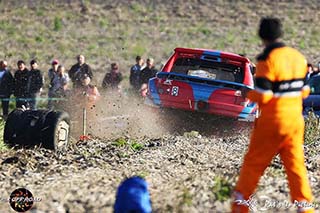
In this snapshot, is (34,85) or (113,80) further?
(113,80)

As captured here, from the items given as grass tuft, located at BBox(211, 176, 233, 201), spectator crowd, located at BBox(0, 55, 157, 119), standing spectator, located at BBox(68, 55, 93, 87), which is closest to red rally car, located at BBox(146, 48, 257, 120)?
spectator crowd, located at BBox(0, 55, 157, 119)

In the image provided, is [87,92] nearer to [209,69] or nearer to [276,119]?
[209,69]

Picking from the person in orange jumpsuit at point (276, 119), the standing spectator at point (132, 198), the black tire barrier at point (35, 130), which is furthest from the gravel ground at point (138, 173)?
the standing spectator at point (132, 198)

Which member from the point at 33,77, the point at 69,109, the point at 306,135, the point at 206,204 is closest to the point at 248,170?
the point at 206,204

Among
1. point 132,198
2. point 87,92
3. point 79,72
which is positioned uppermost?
point 132,198

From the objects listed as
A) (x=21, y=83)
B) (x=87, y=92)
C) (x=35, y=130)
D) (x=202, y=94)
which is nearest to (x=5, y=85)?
(x=21, y=83)

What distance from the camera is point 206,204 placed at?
823 centimetres

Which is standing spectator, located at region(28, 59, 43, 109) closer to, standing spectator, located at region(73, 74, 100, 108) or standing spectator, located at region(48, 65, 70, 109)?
standing spectator, located at region(48, 65, 70, 109)

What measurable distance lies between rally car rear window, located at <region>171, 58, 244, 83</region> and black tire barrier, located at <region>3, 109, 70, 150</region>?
4330mm

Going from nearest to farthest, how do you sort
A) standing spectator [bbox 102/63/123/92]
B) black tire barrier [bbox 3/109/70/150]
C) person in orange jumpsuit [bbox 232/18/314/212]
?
person in orange jumpsuit [bbox 232/18/314/212], black tire barrier [bbox 3/109/70/150], standing spectator [bbox 102/63/123/92]

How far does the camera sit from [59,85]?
67.6ft

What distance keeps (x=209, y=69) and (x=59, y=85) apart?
19.9 ft

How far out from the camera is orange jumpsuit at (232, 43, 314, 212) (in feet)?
24.0

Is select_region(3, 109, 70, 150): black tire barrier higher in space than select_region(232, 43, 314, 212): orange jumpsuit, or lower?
lower
